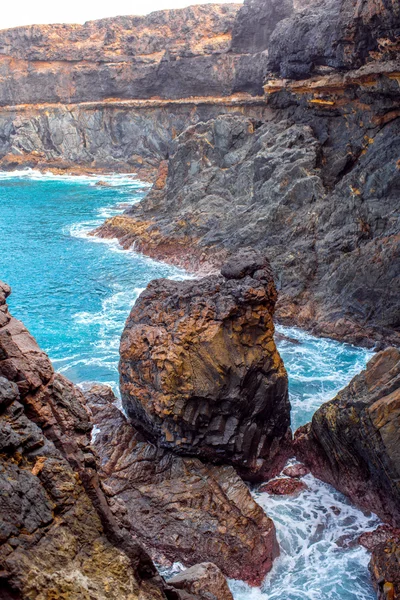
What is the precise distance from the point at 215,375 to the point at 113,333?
497 inches

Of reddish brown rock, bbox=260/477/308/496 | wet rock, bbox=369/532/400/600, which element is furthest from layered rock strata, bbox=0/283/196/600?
reddish brown rock, bbox=260/477/308/496

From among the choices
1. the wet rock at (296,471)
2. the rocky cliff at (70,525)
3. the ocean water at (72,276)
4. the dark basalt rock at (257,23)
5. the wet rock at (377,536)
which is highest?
the dark basalt rock at (257,23)

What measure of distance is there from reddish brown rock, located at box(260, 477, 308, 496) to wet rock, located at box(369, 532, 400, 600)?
9.27 ft

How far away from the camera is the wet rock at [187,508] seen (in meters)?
12.2

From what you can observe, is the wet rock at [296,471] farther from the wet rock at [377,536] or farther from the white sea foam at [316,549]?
the wet rock at [377,536]

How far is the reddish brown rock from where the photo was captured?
14.4m

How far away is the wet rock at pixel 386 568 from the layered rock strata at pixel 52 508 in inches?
191

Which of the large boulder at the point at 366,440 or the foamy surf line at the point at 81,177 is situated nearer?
the large boulder at the point at 366,440

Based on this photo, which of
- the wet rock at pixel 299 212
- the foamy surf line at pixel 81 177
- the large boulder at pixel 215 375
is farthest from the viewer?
the foamy surf line at pixel 81 177

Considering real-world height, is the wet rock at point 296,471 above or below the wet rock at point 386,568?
below

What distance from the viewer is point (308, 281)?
26.6 metres

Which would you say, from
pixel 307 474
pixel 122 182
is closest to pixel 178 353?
pixel 307 474

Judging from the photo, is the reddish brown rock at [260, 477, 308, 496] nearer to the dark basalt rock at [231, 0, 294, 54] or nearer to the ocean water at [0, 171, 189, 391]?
the ocean water at [0, 171, 189, 391]

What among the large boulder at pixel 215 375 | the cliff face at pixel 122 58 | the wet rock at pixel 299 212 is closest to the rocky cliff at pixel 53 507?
the large boulder at pixel 215 375
